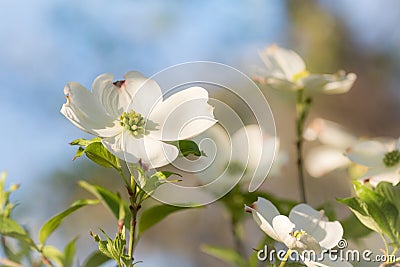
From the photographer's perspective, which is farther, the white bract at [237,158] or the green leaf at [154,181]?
the white bract at [237,158]

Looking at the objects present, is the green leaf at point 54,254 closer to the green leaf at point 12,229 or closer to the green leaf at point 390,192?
the green leaf at point 12,229

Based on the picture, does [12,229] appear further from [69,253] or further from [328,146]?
[328,146]

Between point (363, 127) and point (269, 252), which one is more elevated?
point (269, 252)

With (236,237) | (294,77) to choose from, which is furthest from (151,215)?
(294,77)

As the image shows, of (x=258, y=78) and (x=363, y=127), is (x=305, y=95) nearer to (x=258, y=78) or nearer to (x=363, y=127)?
(x=258, y=78)

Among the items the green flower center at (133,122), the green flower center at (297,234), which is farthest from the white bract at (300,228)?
the green flower center at (133,122)

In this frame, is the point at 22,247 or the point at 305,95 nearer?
the point at 22,247

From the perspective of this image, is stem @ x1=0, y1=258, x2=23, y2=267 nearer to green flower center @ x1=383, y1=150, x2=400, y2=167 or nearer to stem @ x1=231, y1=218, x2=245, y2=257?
stem @ x1=231, y1=218, x2=245, y2=257

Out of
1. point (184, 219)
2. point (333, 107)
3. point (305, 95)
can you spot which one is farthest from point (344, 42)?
point (305, 95)
